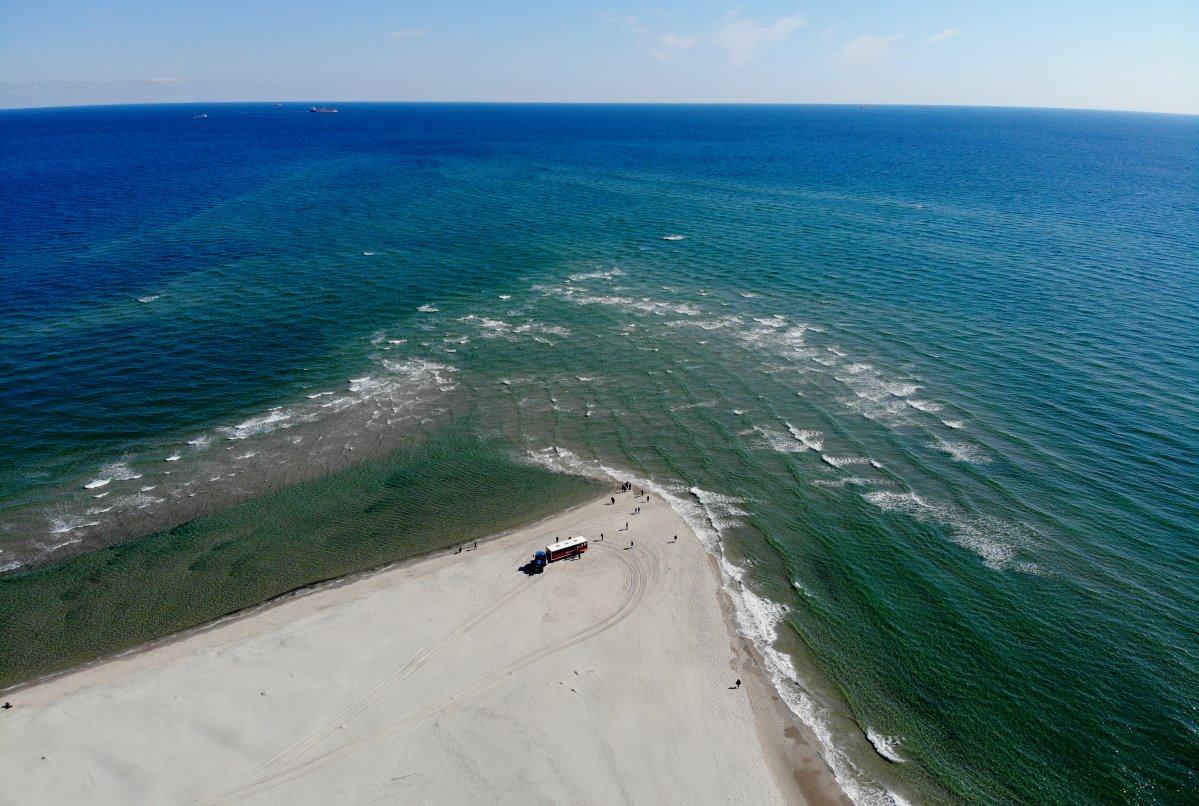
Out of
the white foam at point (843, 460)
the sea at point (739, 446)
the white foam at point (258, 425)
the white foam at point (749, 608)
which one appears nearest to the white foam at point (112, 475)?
the sea at point (739, 446)

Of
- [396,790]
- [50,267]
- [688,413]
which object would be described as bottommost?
[396,790]

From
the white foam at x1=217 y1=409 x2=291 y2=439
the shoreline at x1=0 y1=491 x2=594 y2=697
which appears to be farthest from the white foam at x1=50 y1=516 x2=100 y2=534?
the shoreline at x1=0 y1=491 x2=594 y2=697

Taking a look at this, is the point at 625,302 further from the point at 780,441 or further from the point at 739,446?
the point at 780,441

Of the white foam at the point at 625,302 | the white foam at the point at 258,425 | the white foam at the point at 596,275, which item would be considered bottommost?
the white foam at the point at 258,425

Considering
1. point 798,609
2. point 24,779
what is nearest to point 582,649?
point 798,609

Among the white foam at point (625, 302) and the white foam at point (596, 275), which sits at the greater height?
the white foam at point (596, 275)

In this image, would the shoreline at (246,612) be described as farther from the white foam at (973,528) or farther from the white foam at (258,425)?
the white foam at (973,528)

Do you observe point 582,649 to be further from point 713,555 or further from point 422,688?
point 713,555
